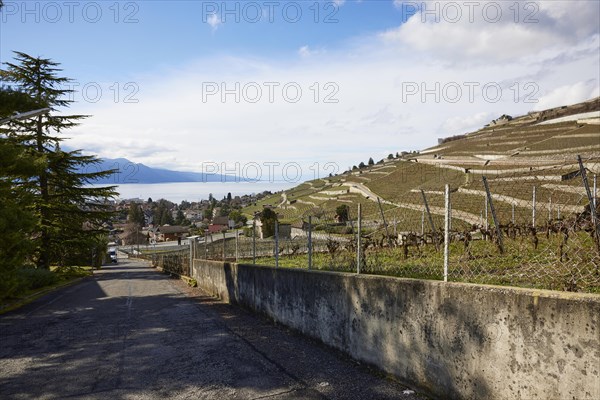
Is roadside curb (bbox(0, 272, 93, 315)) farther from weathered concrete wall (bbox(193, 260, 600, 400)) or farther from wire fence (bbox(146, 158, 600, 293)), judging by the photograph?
weathered concrete wall (bbox(193, 260, 600, 400))

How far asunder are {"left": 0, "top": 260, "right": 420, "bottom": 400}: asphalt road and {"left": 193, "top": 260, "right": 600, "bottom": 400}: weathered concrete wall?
1.30 feet

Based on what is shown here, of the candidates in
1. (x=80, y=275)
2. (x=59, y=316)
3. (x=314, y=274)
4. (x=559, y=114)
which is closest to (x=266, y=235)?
(x=80, y=275)

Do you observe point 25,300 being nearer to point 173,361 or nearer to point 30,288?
point 30,288

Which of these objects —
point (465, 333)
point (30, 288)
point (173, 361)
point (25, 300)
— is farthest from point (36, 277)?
point (465, 333)

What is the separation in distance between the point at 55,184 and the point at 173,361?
24248mm

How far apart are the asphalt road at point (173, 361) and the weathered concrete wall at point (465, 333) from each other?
1.30 feet

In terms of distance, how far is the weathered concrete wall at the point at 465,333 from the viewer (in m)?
3.11

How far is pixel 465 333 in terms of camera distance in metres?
3.98

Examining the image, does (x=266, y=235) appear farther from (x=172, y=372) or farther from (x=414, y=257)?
(x=172, y=372)

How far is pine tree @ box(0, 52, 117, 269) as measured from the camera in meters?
24.3

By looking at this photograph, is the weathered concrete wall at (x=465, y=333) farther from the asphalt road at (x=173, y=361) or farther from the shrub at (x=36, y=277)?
the shrub at (x=36, y=277)

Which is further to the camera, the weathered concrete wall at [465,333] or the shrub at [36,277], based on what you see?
the shrub at [36,277]

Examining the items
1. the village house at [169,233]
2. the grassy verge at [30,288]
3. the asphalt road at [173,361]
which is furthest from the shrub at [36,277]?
the village house at [169,233]

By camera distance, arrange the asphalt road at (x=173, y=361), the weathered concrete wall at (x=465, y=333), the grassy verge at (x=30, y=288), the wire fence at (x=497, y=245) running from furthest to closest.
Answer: the grassy verge at (x=30, y=288) → the wire fence at (x=497, y=245) → the asphalt road at (x=173, y=361) → the weathered concrete wall at (x=465, y=333)
